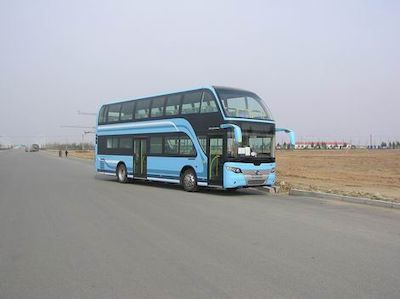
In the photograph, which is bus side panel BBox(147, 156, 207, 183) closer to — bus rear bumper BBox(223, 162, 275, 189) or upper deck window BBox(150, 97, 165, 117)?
bus rear bumper BBox(223, 162, 275, 189)

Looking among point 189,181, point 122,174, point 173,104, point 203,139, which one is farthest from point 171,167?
point 122,174

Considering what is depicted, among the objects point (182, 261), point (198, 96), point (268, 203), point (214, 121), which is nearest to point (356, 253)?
point (182, 261)

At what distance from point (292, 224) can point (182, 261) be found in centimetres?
424

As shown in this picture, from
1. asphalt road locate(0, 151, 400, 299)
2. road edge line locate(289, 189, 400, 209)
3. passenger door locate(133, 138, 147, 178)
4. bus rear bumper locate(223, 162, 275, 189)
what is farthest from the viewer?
passenger door locate(133, 138, 147, 178)

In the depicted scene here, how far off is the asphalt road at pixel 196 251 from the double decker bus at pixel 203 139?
3.37 meters

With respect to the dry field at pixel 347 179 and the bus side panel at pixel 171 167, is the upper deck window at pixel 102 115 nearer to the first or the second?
the bus side panel at pixel 171 167

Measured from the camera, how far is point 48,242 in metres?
8.33

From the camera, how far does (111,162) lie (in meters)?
24.2

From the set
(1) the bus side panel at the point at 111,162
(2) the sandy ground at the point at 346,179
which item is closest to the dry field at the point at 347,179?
(2) the sandy ground at the point at 346,179

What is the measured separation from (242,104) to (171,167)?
164 inches

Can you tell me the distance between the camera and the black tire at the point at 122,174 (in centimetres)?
2292

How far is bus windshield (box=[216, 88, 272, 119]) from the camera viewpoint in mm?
17109

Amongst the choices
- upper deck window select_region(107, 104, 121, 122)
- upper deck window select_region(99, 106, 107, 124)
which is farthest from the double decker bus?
upper deck window select_region(99, 106, 107, 124)

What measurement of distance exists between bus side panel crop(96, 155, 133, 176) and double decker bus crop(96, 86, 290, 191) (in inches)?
7.6
